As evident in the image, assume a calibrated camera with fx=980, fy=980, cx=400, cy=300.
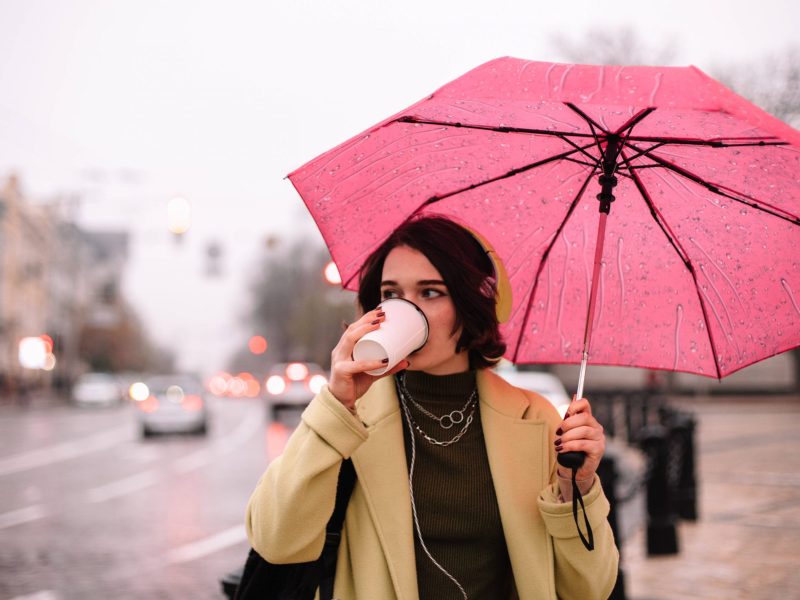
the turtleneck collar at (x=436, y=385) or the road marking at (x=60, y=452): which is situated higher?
the turtleneck collar at (x=436, y=385)

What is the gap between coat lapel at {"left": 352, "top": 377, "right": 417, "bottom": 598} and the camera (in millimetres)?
2256

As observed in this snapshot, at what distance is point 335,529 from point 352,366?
0.46 m

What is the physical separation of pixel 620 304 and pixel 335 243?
0.90 metres

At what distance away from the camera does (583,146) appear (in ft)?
9.02

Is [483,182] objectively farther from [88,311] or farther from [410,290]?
[88,311]

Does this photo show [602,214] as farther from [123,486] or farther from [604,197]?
[123,486]

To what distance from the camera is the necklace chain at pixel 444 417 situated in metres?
2.44

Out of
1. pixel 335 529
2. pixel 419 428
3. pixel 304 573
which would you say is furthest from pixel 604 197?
pixel 304 573

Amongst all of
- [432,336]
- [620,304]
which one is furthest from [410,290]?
[620,304]

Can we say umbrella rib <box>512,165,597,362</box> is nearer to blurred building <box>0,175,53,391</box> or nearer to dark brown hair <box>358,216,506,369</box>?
dark brown hair <box>358,216,506,369</box>

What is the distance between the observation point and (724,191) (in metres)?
2.78

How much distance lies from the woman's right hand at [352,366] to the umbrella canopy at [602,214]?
2.04 feet

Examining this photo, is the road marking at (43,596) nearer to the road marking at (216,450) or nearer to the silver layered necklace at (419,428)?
the silver layered necklace at (419,428)

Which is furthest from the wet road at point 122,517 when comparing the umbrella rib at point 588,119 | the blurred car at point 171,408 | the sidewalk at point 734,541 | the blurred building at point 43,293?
the blurred building at point 43,293
